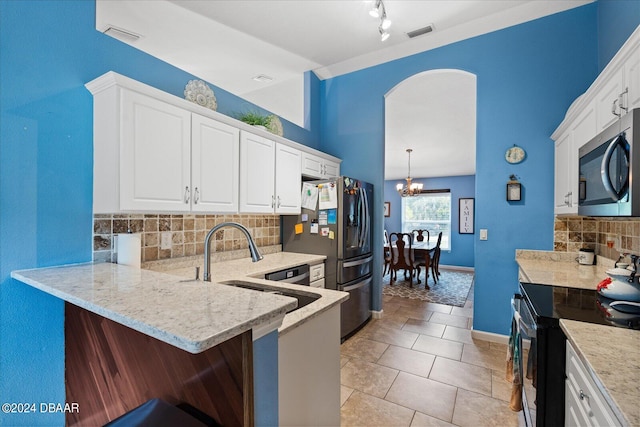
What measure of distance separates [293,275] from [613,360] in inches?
79.5

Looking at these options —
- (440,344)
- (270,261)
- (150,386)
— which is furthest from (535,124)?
(150,386)

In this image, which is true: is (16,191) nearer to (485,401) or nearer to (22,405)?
(22,405)

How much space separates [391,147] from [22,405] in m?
5.71

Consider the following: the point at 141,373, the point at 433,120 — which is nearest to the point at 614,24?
the point at 433,120

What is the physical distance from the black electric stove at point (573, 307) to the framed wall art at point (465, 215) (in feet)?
21.1

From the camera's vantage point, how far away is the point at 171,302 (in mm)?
910

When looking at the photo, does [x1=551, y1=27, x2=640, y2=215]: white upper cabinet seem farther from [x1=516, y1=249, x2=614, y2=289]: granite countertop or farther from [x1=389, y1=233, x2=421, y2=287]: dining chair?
[x1=389, y1=233, x2=421, y2=287]: dining chair

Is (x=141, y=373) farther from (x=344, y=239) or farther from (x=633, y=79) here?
(x=633, y=79)

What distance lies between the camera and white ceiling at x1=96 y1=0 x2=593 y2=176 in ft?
8.38

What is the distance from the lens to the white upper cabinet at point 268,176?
7.86 ft

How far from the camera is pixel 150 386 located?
3.35ft

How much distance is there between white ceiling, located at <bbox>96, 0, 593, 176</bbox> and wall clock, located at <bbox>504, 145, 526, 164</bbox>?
1259 millimetres

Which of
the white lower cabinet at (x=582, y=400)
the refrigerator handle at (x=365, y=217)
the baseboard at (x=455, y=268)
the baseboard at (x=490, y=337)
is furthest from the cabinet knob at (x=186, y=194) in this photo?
the baseboard at (x=455, y=268)

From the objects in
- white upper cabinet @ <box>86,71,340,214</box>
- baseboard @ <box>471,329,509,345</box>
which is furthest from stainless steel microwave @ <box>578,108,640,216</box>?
white upper cabinet @ <box>86,71,340,214</box>
